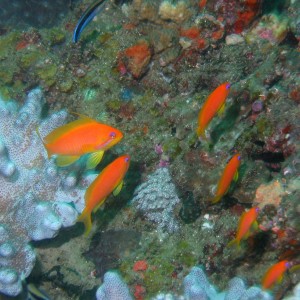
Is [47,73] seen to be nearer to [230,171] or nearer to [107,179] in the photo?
[107,179]

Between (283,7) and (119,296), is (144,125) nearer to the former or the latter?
(119,296)

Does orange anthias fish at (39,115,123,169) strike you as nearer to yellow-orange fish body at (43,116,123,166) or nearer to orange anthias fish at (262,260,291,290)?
yellow-orange fish body at (43,116,123,166)

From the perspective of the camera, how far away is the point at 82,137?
3.26 m

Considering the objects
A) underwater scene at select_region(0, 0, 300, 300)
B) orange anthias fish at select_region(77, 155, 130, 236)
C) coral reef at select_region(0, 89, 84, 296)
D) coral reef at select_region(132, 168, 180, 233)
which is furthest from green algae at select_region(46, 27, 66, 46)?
orange anthias fish at select_region(77, 155, 130, 236)

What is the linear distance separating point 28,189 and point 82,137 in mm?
1560

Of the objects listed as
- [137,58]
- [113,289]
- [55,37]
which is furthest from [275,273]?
[55,37]

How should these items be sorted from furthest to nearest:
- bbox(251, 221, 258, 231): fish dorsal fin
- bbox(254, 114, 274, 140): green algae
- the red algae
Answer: the red algae < bbox(254, 114, 274, 140): green algae < bbox(251, 221, 258, 231): fish dorsal fin

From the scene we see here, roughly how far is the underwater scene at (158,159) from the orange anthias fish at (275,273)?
0.05ft

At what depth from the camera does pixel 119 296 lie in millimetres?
3619

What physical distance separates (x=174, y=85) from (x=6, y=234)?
3167mm

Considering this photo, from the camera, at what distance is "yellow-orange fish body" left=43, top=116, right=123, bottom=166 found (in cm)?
326

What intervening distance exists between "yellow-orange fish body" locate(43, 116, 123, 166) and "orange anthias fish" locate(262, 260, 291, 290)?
1847 millimetres

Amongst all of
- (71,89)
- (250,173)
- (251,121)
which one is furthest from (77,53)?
(250,173)

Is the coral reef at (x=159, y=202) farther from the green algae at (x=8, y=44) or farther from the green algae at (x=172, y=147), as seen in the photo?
the green algae at (x=8, y=44)
